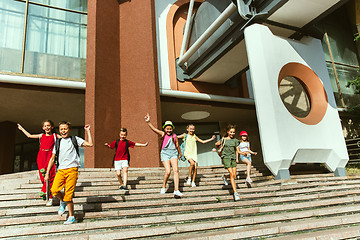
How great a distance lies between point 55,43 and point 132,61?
10.7 ft

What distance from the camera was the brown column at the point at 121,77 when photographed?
31.3ft

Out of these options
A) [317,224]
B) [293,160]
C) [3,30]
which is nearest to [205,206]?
[317,224]

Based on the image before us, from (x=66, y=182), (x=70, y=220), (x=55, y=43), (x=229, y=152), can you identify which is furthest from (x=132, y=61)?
(x=70, y=220)

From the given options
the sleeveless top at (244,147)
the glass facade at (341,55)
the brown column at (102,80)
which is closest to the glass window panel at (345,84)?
the glass facade at (341,55)

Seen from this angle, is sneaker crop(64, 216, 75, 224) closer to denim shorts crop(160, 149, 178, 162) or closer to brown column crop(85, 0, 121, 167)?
denim shorts crop(160, 149, 178, 162)

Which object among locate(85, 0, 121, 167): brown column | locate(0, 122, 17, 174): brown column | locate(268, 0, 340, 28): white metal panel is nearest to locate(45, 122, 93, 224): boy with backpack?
locate(85, 0, 121, 167): brown column

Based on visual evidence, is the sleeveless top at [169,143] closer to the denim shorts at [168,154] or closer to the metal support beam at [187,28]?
the denim shorts at [168,154]

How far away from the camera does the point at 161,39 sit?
1260cm

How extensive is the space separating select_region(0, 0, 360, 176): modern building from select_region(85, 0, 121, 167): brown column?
1.6 inches

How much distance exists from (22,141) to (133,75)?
9.23 metres

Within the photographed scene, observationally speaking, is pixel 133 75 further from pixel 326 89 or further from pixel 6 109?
pixel 326 89

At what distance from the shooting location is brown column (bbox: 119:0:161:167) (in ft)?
32.6

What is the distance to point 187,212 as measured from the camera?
4.85m

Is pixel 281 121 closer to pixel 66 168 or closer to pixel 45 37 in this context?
pixel 66 168
